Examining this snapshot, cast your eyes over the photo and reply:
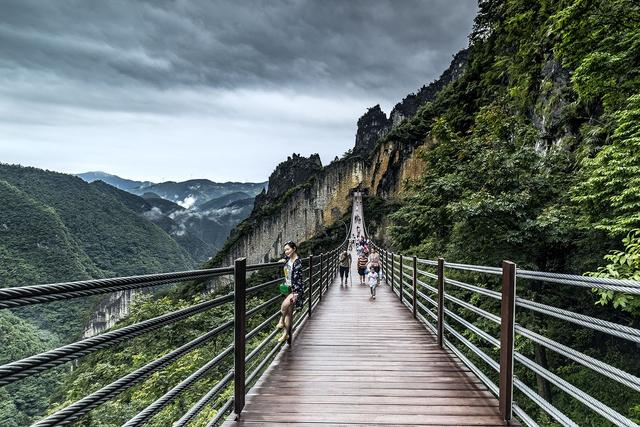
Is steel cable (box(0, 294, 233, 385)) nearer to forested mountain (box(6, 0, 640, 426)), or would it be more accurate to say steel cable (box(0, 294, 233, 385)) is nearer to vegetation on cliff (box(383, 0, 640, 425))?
forested mountain (box(6, 0, 640, 426))

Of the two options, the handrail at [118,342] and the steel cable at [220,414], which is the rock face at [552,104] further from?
the steel cable at [220,414]

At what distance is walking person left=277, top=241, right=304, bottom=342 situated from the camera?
4945mm

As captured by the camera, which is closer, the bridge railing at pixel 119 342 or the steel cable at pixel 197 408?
the bridge railing at pixel 119 342

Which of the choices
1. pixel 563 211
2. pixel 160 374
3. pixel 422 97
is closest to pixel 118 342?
pixel 563 211

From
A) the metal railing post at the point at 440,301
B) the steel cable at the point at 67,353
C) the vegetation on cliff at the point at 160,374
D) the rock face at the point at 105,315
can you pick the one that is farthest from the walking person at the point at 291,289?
the rock face at the point at 105,315

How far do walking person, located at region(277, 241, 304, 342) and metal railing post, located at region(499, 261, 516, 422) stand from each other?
2652 mm

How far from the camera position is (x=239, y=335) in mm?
2990

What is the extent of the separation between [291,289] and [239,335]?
6.91 feet

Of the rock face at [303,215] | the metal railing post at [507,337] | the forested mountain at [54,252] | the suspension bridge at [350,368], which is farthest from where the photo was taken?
the rock face at [303,215]

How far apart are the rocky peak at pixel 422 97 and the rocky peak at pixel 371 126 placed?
390 centimetres

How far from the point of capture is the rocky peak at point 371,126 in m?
112

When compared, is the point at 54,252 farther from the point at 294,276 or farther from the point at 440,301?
the point at 440,301

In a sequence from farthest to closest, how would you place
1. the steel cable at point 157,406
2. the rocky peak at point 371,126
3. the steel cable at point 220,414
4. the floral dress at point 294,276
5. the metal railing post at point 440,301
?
the rocky peak at point 371,126 → the floral dress at point 294,276 → the metal railing post at point 440,301 → the steel cable at point 220,414 → the steel cable at point 157,406

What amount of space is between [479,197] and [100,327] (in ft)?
230
